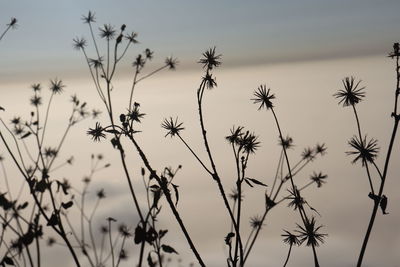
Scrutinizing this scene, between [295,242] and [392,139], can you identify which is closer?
[392,139]

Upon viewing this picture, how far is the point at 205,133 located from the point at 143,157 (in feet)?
2.32

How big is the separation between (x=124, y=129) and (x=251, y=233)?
3.64 meters

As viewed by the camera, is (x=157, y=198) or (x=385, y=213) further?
(x=157, y=198)

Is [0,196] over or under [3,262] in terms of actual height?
over

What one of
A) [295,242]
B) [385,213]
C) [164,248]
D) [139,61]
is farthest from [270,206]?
[139,61]

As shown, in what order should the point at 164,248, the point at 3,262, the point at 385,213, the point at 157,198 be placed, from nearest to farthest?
1. the point at 385,213
2. the point at 157,198
3. the point at 164,248
4. the point at 3,262

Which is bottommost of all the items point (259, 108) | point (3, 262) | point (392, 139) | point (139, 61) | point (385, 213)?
point (3, 262)

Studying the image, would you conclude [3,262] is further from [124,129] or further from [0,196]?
[124,129]

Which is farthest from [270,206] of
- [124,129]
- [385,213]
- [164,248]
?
[124,129]

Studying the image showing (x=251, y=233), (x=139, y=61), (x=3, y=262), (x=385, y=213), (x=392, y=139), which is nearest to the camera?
(x=392, y=139)

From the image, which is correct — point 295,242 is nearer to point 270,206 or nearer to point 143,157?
point 270,206

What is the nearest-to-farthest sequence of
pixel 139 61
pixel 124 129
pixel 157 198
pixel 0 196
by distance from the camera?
pixel 124 129
pixel 157 198
pixel 0 196
pixel 139 61

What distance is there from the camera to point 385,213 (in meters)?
4.38

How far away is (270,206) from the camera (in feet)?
20.7
